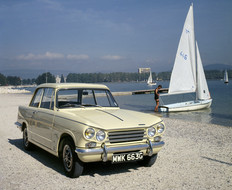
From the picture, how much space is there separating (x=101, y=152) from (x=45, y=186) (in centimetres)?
115

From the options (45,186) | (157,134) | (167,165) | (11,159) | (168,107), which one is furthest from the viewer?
(168,107)

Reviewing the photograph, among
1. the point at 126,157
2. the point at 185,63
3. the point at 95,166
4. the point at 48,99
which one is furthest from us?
the point at 185,63

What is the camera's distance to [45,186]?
4.85 metres

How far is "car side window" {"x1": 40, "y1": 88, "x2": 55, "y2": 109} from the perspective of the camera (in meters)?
6.26

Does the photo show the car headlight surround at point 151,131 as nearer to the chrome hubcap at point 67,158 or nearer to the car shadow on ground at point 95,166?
the car shadow on ground at point 95,166

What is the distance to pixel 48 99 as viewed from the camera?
6.50 m

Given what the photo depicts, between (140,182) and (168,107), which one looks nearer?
(140,182)

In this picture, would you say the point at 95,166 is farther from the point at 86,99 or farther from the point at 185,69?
the point at 185,69

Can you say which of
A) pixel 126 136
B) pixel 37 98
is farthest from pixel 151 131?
pixel 37 98

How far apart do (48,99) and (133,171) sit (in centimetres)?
256

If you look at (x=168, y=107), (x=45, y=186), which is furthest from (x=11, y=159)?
(x=168, y=107)

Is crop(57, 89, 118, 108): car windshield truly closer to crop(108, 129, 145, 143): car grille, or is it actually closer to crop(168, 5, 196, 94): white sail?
crop(108, 129, 145, 143): car grille

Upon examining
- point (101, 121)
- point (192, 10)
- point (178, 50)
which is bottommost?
point (101, 121)

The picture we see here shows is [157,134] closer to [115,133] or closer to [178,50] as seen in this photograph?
[115,133]
